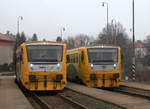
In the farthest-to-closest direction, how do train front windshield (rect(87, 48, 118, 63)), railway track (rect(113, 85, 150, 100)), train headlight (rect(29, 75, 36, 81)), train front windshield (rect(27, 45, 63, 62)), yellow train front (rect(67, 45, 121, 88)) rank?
train front windshield (rect(87, 48, 118, 63)), yellow train front (rect(67, 45, 121, 88)), train front windshield (rect(27, 45, 63, 62)), train headlight (rect(29, 75, 36, 81)), railway track (rect(113, 85, 150, 100))

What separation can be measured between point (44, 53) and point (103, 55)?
4.84m

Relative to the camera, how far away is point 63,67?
1705cm

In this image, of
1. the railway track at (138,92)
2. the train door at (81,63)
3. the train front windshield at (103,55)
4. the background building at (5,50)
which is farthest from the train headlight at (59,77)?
the background building at (5,50)

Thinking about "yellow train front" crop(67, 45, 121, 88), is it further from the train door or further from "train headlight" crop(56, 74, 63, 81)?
"train headlight" crop(56, 74, 63, 81)

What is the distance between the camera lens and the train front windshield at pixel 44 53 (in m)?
16.9

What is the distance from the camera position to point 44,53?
672 inches

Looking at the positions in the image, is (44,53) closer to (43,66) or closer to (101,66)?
(43,66)

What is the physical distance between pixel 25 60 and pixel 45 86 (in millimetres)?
1884

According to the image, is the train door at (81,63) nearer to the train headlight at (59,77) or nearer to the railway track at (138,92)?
the railway track at (138,92)

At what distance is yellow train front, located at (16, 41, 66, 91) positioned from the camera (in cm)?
1658

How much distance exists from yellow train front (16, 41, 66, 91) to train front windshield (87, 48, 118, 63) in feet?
11.4

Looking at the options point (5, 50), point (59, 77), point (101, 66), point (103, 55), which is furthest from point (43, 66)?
point (5, 50)

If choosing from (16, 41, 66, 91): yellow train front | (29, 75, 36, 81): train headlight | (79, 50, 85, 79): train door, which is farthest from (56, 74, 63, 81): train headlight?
(79, 50, 85, 79): train door

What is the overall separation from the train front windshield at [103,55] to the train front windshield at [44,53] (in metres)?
3.57
